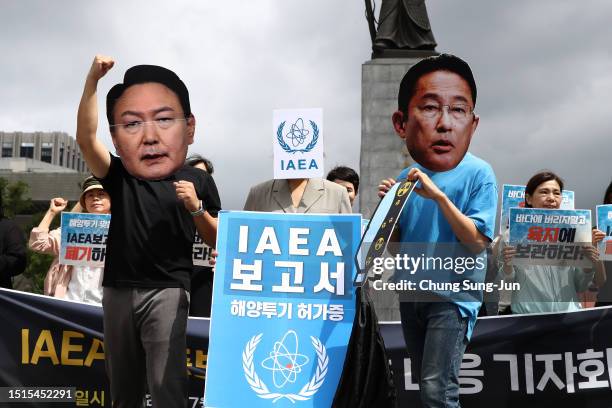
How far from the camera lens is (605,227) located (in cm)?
563

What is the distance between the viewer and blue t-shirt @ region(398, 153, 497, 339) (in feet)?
11.9

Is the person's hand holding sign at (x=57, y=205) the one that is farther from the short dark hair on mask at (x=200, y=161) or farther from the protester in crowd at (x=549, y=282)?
the protester in crowd at (x=549, y=282)

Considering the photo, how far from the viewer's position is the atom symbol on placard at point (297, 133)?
14.9 ft

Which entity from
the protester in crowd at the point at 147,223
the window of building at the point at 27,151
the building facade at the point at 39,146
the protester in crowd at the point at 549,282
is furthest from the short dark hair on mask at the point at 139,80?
the window of building at the point at 27,151

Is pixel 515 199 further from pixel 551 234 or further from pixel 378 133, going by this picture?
pixel 378 133

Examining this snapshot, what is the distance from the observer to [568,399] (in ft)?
16.7

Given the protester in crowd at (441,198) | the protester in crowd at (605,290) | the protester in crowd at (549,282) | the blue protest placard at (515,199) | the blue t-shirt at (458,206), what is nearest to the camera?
the protester in crowd at (441,198)

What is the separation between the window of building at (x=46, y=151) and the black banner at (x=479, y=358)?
360ft

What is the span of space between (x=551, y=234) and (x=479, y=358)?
90cm

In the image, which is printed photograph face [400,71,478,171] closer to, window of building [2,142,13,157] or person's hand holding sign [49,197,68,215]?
person's hand holding sign [49,197,68,215]

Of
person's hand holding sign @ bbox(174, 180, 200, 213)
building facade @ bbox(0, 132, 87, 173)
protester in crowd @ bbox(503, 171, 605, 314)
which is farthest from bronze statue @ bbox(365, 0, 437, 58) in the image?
building facade @ bbox(0, 132, 87, 173)

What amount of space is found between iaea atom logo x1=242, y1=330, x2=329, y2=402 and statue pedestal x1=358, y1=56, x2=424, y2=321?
6443 mm

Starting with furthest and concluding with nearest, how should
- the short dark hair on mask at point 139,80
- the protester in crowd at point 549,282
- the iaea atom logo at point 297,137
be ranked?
1. the protester in crowd at point 549,282
2. the iaea atom logo at point 297,137
3. the short dark hair on mask at point 139,80

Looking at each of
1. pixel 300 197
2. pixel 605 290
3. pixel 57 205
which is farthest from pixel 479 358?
pixel 57 205
